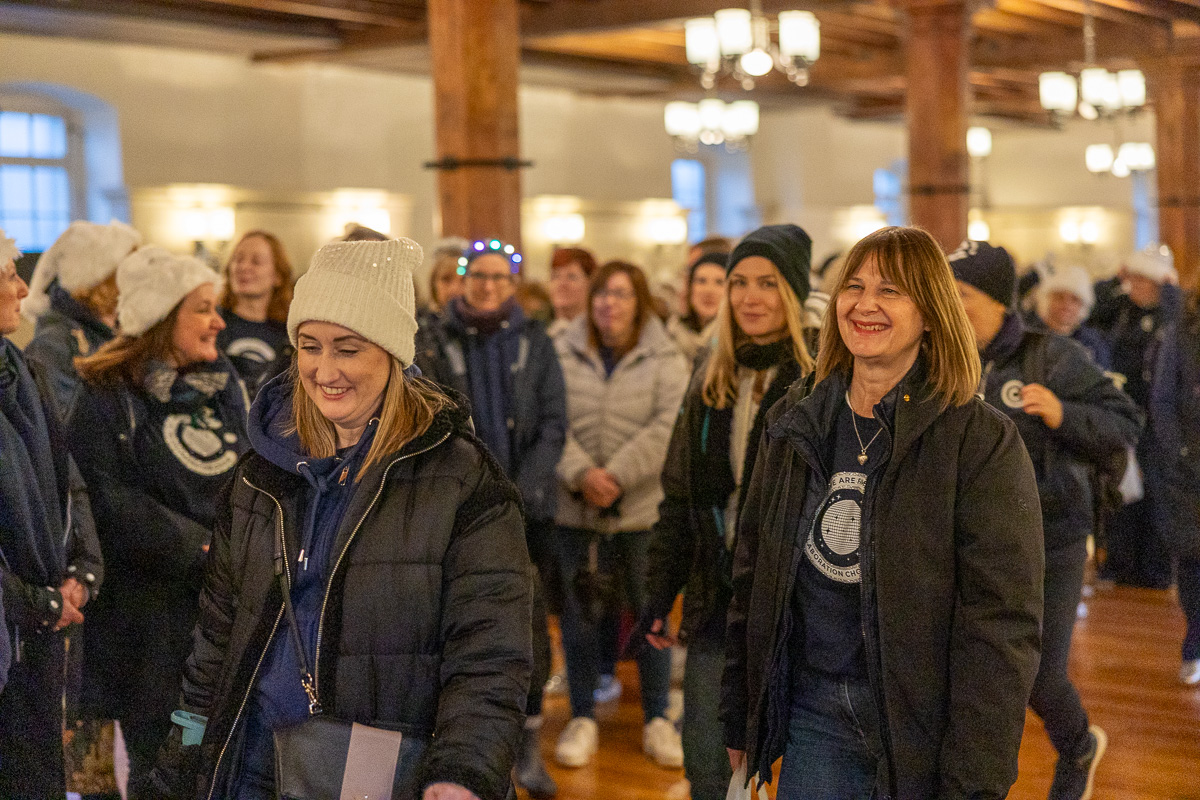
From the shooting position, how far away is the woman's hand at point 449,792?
1.99m

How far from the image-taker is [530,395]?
4.57m

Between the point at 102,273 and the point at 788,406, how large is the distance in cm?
242

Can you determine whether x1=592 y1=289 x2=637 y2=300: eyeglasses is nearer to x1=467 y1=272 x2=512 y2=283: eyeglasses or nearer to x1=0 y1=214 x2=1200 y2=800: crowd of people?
x1=0 y1=214 x2=1200 y2=800: crowd of people

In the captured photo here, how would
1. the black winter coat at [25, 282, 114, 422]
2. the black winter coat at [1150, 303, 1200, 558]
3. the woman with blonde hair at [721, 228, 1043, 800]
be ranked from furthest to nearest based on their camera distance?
1. the black winter coat at [1150, 303, 1200, 558]
2. the black winter coat at [25, 282, 114, 422]
3. the woman with blonde hair at [721, 228, 1043, 800]

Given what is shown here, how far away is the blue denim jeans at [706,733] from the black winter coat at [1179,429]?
3283 millimetres

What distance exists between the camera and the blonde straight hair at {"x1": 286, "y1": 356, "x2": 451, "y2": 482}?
223cm

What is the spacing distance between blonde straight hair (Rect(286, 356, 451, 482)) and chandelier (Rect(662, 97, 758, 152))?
35.9ft

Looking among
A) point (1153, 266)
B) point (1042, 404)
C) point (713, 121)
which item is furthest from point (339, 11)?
point (1042, 404)

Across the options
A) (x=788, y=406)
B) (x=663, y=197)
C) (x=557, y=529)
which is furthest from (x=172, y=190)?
(x=788, y=406)

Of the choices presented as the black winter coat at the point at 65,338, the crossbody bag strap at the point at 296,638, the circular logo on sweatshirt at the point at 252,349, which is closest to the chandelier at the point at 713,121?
the circular logo on sweatshirt at the point at 252,349

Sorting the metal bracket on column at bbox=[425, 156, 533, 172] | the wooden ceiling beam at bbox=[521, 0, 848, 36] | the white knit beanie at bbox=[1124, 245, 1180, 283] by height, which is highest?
the wooden ceiling beam at bbox=[521, 0, 848, 36]

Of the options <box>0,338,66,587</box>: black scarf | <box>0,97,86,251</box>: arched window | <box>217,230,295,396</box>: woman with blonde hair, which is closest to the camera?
<box>0,338,66,587</box>: black scarf

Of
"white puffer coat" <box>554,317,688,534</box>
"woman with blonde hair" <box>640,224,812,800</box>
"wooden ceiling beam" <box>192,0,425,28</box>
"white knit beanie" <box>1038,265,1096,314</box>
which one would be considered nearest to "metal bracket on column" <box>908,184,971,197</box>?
"white knit beanie" <box>1038,265,1096,314</box>

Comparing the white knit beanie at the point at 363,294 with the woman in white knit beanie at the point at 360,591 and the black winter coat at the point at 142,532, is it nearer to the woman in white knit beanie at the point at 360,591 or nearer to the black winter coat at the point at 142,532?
the woman in white knit beanie at the point at 360,591
